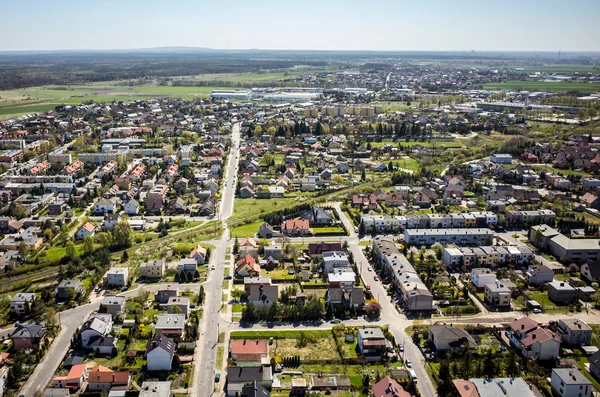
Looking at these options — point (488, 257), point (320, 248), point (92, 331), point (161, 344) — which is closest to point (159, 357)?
point (161, 344)

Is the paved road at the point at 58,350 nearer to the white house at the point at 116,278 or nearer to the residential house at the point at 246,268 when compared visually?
the white house at the point at 116,278

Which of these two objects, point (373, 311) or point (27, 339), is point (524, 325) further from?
point (27, 339)

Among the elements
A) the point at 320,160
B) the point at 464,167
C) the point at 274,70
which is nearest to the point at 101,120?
the point at 320,160

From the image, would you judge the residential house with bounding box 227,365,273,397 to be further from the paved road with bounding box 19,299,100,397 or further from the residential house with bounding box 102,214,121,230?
the residential house with bounding box 102,214,121,230

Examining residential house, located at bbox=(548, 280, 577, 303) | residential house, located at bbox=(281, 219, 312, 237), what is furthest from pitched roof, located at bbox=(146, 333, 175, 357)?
residential house, located at bbox=(548, 280, 577, 303)

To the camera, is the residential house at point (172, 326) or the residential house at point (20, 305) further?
the residential house at point (20, 305)

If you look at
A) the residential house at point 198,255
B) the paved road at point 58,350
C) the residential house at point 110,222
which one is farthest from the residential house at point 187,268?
the residential house at point 110,222
